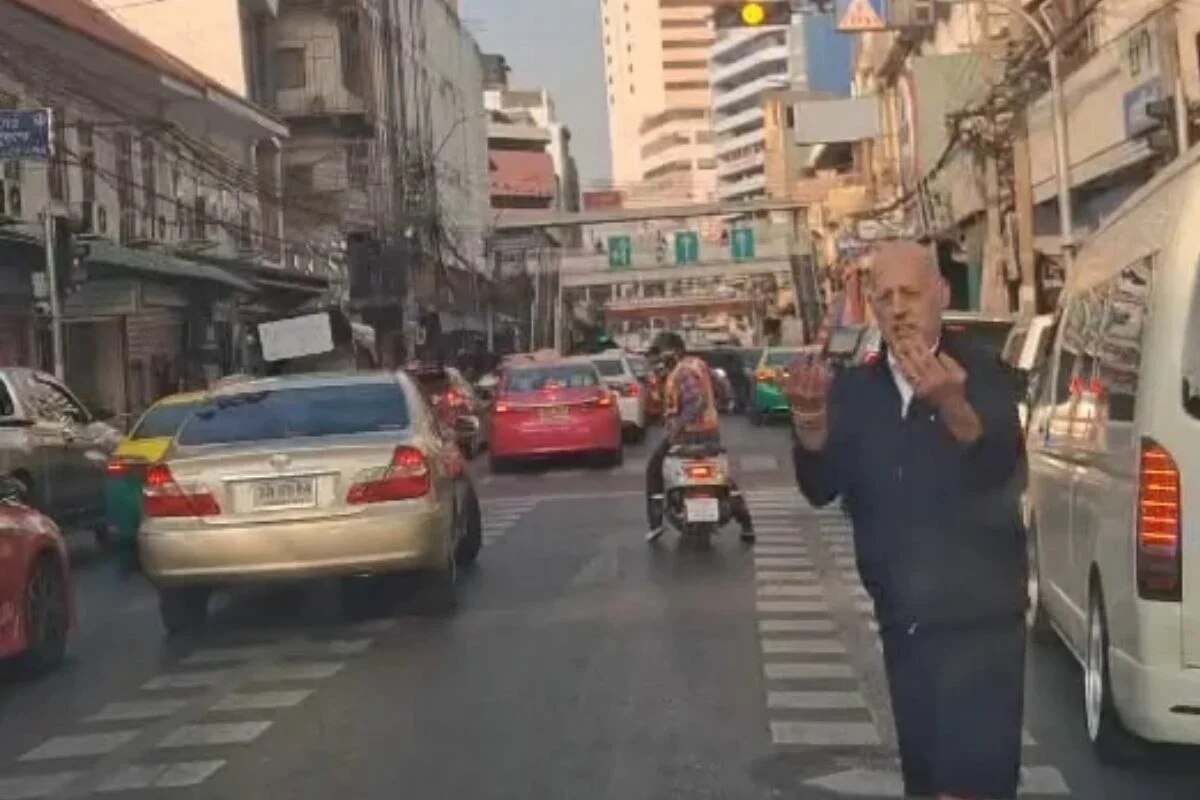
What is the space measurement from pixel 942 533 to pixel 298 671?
6471mm

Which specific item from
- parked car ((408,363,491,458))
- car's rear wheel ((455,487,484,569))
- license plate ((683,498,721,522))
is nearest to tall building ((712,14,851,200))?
parked car ((408,363,491,458))

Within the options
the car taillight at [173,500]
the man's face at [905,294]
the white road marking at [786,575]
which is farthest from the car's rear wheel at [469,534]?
the man's face at [905,294]

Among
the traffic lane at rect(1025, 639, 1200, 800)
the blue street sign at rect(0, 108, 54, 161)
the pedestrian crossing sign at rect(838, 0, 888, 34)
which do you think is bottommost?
the traffic lane at rect(1025, 639, 1200, 800)

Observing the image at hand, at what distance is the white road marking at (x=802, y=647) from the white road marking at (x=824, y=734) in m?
2.00

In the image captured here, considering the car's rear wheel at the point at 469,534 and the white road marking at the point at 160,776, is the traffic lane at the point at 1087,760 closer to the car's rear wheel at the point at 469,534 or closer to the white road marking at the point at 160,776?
the white road marking at the point at 160,776

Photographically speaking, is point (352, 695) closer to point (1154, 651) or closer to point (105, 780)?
point (105, 780)

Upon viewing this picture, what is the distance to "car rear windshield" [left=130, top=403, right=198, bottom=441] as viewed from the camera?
62.9ft

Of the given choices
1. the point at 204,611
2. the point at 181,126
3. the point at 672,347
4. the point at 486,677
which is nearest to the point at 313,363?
the point at 181,126

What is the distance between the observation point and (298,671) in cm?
1109

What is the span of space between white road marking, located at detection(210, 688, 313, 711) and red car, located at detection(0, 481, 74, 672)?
1.46m

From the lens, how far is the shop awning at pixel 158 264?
31.3m

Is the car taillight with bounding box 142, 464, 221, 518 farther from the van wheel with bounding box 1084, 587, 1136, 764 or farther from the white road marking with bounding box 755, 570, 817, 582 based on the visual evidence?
the van wheel with bounding box 1084, 587, 1136, 764

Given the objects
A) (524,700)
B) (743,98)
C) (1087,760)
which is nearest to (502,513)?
(524,700)

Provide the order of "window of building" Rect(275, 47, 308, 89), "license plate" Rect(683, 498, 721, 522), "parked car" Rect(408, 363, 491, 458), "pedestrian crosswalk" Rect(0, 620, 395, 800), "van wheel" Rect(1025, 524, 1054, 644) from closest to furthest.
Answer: "pedestrian crosswalk" Rect(0, 620, 395, 800) → "van wheel" Rect(1025, 524, 1054, 644) → "license plate" Rect(683, 498, 721, 522) → "parked car" Rect(408, 363, 491, 458) → "window of building" Rect(275, 47, 308, 89)
